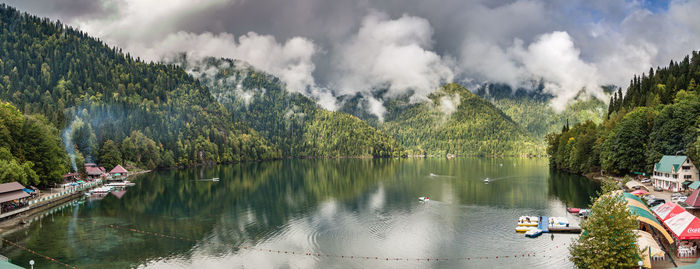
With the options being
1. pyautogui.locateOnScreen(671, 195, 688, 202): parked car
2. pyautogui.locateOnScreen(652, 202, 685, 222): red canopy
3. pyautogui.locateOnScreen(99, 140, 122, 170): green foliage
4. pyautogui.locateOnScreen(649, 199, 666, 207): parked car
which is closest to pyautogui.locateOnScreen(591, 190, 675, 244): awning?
pyautogui.locateOnScreen(652, 202, 685, 222): red canopy

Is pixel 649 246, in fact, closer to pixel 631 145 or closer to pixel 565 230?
pixel 565 230

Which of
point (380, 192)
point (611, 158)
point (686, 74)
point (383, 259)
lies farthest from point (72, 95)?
point (686, 74)

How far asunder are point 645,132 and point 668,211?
2042 inches

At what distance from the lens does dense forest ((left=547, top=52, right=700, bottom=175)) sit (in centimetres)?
7369

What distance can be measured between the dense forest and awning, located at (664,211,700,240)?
112ft

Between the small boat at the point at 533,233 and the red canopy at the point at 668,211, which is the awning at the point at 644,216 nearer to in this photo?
the red canopy at the point at 668,211

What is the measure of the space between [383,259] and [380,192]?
1902 inches

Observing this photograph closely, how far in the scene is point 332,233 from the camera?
49812 mm

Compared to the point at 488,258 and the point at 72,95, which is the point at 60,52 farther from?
the point at 488,258

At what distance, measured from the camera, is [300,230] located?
5131cm

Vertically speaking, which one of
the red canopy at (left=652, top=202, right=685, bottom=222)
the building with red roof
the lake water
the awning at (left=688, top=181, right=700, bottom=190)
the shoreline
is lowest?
the lake water

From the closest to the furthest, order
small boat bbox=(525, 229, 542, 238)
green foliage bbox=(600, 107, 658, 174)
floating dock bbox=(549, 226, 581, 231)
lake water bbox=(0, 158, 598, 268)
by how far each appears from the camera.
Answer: lake water bbox=(0, 158, 598, 268) < small boat bbox=(525, 229, 542, 238) < floating dock bbox=(549, 226, 581, 231) < green foliage bbox=(600, 107, 658, 174)

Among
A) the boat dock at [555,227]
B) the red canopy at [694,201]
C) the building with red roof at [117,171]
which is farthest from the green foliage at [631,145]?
the building with red roof at [117,171]

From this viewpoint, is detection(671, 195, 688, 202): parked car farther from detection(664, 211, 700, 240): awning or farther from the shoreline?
the shoreline
